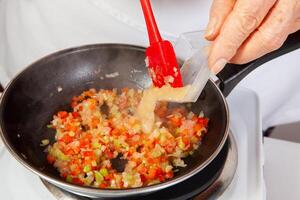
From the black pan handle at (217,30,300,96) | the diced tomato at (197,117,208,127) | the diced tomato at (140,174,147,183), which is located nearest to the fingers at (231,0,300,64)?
the black pan handle at (217,30,300,96)

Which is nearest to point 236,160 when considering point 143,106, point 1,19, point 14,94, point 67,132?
point 143,106

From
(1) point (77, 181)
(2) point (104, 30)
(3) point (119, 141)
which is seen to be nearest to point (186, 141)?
(3) point (119, 141)

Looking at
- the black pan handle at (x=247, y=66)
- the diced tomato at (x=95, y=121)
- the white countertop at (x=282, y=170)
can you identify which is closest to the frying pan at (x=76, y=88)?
the black pan handle at (x=247, y=66)

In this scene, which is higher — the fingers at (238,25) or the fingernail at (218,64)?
the fingers at (238,25)

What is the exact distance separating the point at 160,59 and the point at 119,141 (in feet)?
0.66

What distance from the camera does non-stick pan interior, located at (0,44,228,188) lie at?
2.82 ft

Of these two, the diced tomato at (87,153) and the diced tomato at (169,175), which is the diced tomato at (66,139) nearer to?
the diced tomato at (87,153)

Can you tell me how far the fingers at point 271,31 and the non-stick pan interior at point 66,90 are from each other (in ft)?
0.49

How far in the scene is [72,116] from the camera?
95cm

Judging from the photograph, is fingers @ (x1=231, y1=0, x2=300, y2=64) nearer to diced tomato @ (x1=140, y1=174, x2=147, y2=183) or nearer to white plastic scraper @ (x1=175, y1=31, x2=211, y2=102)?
white plastic scraper @ (x1=175, y1=31, x2=211, y2=102)

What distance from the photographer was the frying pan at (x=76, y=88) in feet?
2.78

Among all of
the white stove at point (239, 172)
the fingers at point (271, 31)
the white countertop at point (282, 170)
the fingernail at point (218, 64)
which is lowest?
the white countertop at point (282, 170)

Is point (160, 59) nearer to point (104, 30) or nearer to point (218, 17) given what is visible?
point (218, 17)

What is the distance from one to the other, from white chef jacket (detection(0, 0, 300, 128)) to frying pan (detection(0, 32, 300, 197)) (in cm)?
17
